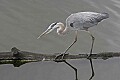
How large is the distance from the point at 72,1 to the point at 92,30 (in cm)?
144

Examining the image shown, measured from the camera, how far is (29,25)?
727 centimetres

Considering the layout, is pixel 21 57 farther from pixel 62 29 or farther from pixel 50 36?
pixel 50 36

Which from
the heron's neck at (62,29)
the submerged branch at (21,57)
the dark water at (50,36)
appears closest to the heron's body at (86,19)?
the heron's neck at (62,29)

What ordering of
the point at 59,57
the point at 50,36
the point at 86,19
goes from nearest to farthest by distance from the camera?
the point at 86,19, the point at 59,57, the point at 50,36

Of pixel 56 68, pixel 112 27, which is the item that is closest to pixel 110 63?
pixel 56 68

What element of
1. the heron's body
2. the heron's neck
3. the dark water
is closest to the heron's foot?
the dark water

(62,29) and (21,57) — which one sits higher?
(62,29)

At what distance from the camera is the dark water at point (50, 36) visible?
5859 mm

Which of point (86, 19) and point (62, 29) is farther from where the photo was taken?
point (62, 29)

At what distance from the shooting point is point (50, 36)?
700 centimetres

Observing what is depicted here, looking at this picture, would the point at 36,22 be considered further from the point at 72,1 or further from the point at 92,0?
the point at 92,0

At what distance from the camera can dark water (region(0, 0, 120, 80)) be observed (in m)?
5.86

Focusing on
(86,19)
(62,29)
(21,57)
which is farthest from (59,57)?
(86,19)

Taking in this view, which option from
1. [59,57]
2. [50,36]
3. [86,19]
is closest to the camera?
[86,19]
